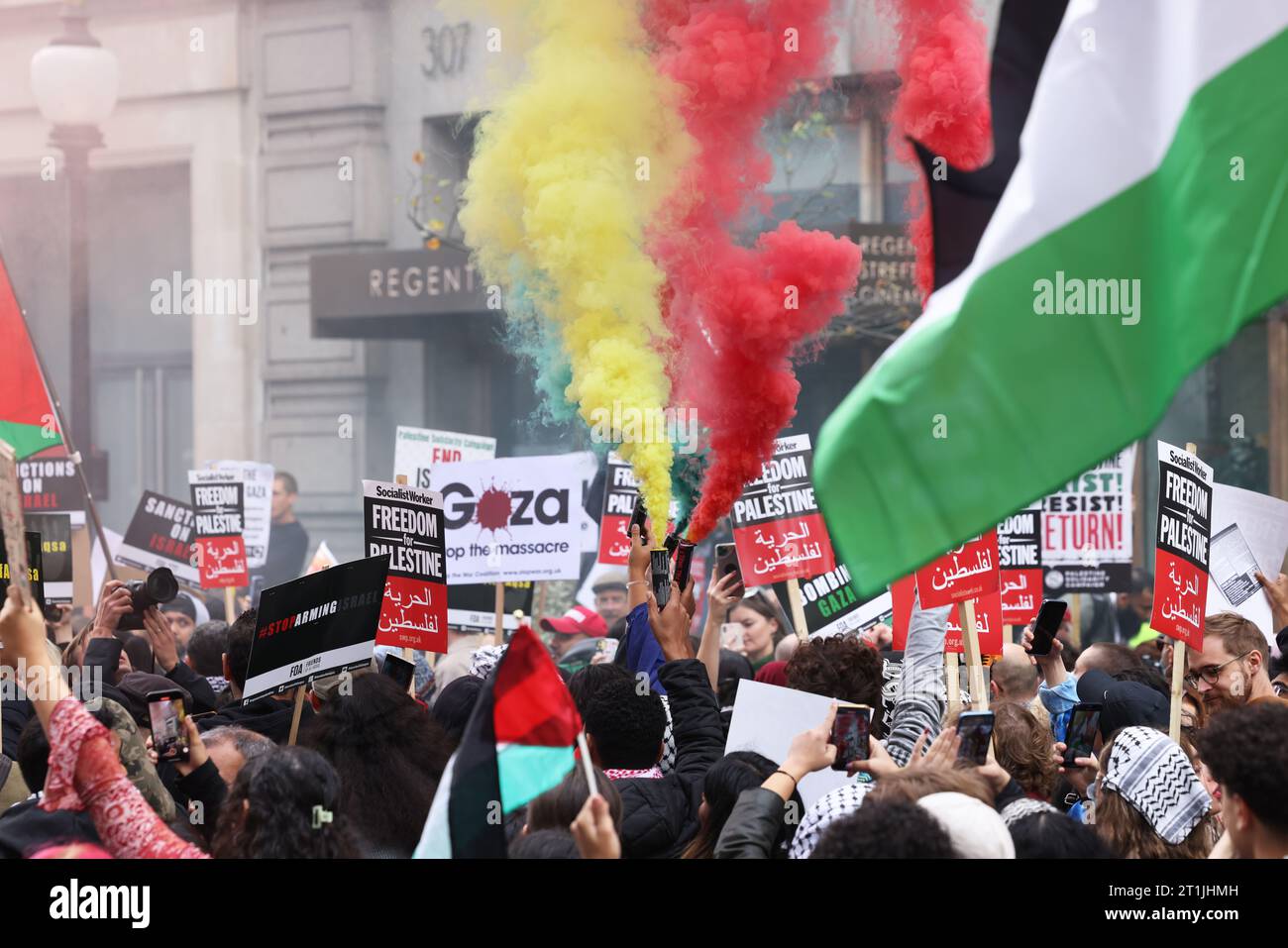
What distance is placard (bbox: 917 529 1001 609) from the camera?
609 cm

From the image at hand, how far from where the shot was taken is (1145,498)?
1555cm

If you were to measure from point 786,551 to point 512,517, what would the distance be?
→ 5.95 ft

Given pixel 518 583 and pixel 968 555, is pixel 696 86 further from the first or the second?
pixel 518 583

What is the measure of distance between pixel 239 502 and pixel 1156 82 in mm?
7207

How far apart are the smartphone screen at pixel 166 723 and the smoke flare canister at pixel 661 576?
2.16m

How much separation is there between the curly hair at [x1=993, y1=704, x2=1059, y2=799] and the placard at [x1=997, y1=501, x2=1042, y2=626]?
10.3ft

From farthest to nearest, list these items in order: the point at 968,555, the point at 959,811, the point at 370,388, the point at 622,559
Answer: the point at 370,388, the point at 622,559, the point at 968,555, the point at 959,811

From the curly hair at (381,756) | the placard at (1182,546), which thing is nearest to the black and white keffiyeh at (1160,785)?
the placard at (1182,546)

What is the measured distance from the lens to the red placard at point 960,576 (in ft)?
20.0

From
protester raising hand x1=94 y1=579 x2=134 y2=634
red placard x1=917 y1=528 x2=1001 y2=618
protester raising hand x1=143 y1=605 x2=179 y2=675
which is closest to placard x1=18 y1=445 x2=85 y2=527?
protester raising hand x1=143 y1=605 x2=179 y2=675

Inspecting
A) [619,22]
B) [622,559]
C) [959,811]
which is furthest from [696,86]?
[959,811]

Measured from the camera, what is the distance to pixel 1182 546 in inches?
232

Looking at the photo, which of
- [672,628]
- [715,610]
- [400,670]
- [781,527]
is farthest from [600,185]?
[400,670]

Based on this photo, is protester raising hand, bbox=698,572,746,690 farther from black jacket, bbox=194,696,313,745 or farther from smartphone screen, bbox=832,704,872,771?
smartphone screen, bbox=832,704,872,771
